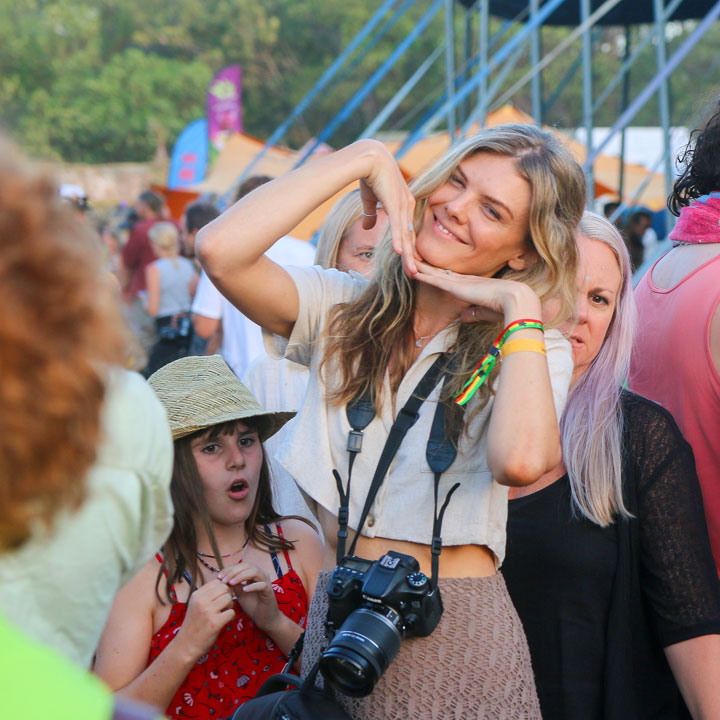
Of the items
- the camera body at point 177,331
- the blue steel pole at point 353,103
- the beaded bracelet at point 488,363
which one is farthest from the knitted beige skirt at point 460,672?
the blue steel pole at point 353,103

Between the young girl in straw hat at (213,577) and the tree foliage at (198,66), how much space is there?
35.6 metres

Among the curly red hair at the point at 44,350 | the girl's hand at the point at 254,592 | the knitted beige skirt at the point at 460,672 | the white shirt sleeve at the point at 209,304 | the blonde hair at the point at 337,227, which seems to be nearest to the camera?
the curly red hair at the point at 44,350

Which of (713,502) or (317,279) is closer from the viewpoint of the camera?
(317,279)

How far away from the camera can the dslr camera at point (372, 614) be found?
1611mm

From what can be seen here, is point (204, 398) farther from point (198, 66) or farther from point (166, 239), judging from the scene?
point (198, 66)

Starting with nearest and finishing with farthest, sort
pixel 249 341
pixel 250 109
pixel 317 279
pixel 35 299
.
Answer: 1. pixel 35 299
2. pixel 317 279
3. pixel 249 341
4. pixel 250 109

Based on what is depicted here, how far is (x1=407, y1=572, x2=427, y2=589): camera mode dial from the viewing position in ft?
5.47

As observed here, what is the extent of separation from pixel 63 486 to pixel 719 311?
1816mm

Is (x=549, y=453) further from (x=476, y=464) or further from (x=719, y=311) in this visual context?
(x=719, y=311)

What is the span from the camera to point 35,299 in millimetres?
833

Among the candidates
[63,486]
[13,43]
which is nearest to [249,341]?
[63,486]

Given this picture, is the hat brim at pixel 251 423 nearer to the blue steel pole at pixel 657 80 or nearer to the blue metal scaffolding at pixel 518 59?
the blue metal scaffolding at pixel 518 59

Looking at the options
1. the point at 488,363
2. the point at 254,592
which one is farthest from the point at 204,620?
the point at 488,363

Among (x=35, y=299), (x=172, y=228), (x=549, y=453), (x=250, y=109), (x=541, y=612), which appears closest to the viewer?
(x=35, y=299)
